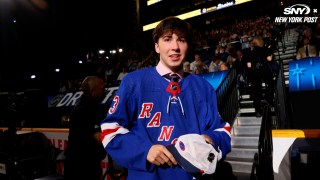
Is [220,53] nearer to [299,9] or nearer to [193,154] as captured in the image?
[299,9]

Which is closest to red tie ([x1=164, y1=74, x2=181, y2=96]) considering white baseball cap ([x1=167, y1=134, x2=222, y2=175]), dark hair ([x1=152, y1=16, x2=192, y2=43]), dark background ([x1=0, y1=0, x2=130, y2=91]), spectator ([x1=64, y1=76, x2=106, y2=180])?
dark hair ([x1=152, y1=16, x2=192, y2=43])

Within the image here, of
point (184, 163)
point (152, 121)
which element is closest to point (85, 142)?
point (152, 121)

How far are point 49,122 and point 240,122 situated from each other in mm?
8065

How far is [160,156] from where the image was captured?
1272 millimetres

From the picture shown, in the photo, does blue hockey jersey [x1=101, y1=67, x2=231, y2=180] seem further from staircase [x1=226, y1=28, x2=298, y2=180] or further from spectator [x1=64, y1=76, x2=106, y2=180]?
staircase [x1=226, y1=28, x2=298, y2=180]

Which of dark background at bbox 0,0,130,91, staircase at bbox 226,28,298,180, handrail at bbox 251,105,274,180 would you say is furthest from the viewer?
dark background at bbox 0,0,130,91

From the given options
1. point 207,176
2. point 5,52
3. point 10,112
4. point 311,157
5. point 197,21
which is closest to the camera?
point 207,176

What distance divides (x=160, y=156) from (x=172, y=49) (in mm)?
596

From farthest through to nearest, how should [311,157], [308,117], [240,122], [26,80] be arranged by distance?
[26,80] → [240,122] → [308,117] → [311,157]

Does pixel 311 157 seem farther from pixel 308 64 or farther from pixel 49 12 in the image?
pixel 49 12

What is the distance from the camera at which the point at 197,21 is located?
2509 cm

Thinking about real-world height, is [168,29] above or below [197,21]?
below

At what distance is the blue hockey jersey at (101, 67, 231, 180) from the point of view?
1.36 meters

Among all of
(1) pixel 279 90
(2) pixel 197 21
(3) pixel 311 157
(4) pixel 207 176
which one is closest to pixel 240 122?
(1) pixel 279 90
